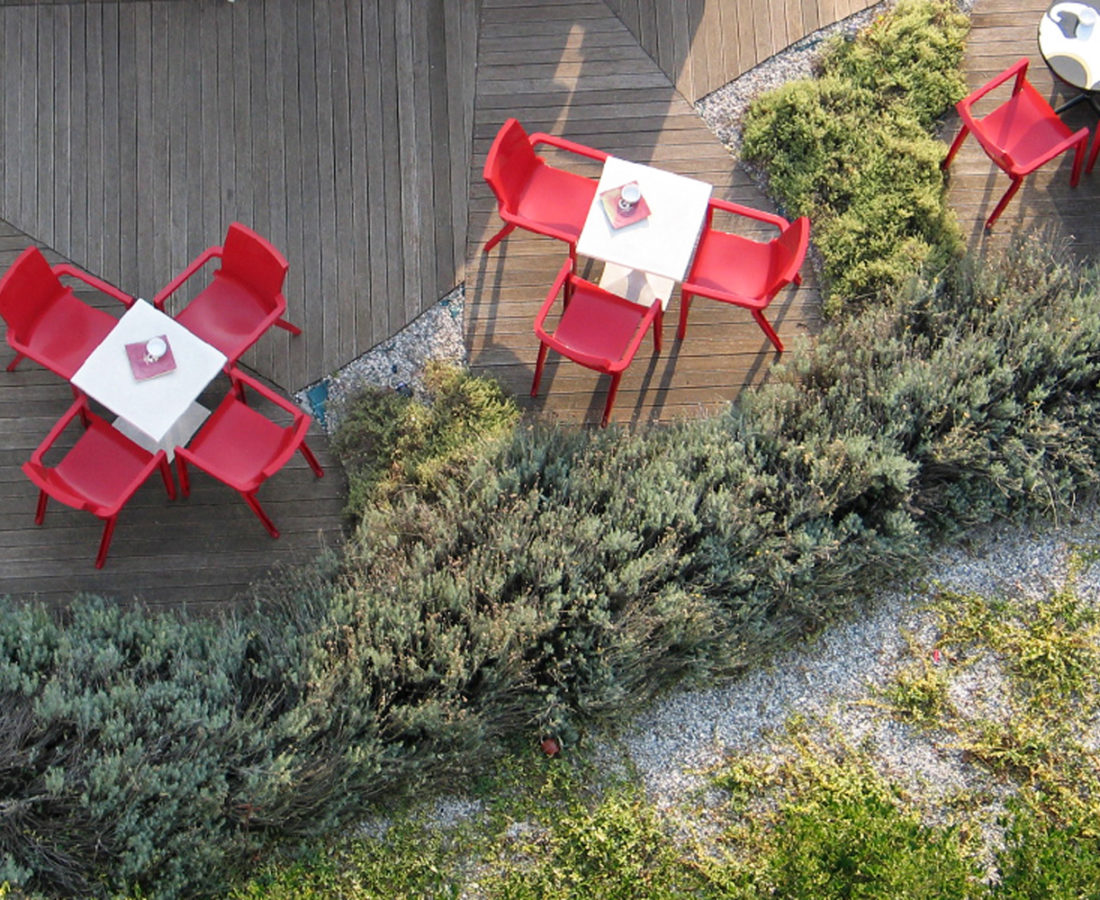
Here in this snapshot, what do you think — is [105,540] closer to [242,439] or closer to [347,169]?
[242,439]

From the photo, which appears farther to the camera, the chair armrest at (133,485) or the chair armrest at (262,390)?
the chair armrest at (262,390)

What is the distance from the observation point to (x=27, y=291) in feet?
19.3

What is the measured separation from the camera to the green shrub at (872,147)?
22.0 ft

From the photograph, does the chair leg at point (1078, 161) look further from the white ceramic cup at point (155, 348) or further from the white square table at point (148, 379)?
the white ceramic cup at point (155, 348)

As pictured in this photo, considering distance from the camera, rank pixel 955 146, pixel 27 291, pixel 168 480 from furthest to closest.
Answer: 1. pixel 955 146
2. pixel 168 480
3. pixel 27 291

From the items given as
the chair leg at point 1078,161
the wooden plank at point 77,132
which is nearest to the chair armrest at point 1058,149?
the chair leg at point 1078,161

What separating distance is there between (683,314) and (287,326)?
2.43 metres

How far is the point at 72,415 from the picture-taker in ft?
18.9

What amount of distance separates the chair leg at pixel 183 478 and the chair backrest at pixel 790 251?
356 cm

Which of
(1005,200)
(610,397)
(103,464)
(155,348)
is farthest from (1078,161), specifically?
(103,464)

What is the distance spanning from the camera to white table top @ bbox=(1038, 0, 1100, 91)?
21.0 ft

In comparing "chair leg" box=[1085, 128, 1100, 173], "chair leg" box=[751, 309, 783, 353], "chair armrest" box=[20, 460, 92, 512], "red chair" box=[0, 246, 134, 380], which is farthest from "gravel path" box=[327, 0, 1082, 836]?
"red chair" box=[0, 246, 134, 380]

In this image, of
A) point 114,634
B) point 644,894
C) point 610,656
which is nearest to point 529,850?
point 644,894

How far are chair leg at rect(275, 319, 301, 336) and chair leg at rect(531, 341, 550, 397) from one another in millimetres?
1497
